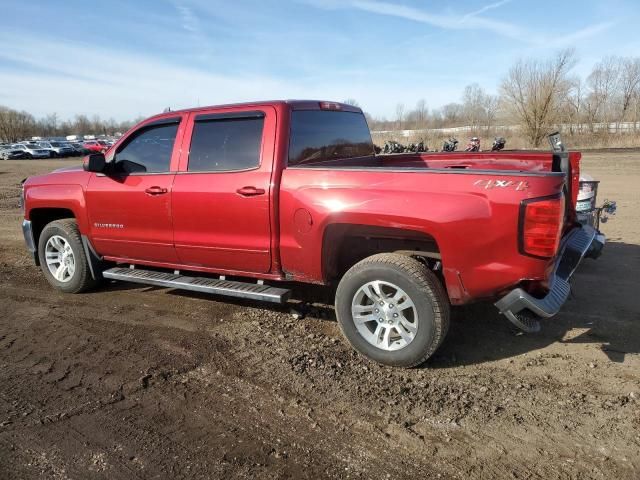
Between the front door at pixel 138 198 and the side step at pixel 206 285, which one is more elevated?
the front door at pixel 138 198

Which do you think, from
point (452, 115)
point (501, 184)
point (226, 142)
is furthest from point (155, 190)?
A: point (452, 115)

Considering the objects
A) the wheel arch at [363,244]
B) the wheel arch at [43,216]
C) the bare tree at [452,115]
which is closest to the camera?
the wheel arch at [363,244]

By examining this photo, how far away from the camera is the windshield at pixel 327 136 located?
4.32m

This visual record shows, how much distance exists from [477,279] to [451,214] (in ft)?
1.61

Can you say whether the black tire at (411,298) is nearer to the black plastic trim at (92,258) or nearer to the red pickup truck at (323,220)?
the red pickup truck at (323,220)

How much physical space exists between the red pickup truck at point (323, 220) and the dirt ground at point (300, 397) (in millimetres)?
415

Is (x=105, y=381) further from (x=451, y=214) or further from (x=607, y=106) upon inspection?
(x=607, y=106)

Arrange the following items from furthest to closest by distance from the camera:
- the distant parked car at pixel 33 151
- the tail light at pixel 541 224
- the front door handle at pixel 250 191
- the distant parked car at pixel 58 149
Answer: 1. the distant parked car at pixel 58 149
2. the distant parked car at pixel 33 151
3. the front door handle at pixel 250 191
4. the tail light at pixel 541 224

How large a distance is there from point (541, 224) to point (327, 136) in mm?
2216

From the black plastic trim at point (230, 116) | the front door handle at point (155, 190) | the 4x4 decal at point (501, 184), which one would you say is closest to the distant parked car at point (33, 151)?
the front door handle at point (155, 190)

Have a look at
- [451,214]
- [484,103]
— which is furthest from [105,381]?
[484,103]

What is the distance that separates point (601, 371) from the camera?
3648 millimetres

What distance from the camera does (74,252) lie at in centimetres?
553

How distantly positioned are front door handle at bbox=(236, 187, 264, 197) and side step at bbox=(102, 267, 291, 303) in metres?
0.83
